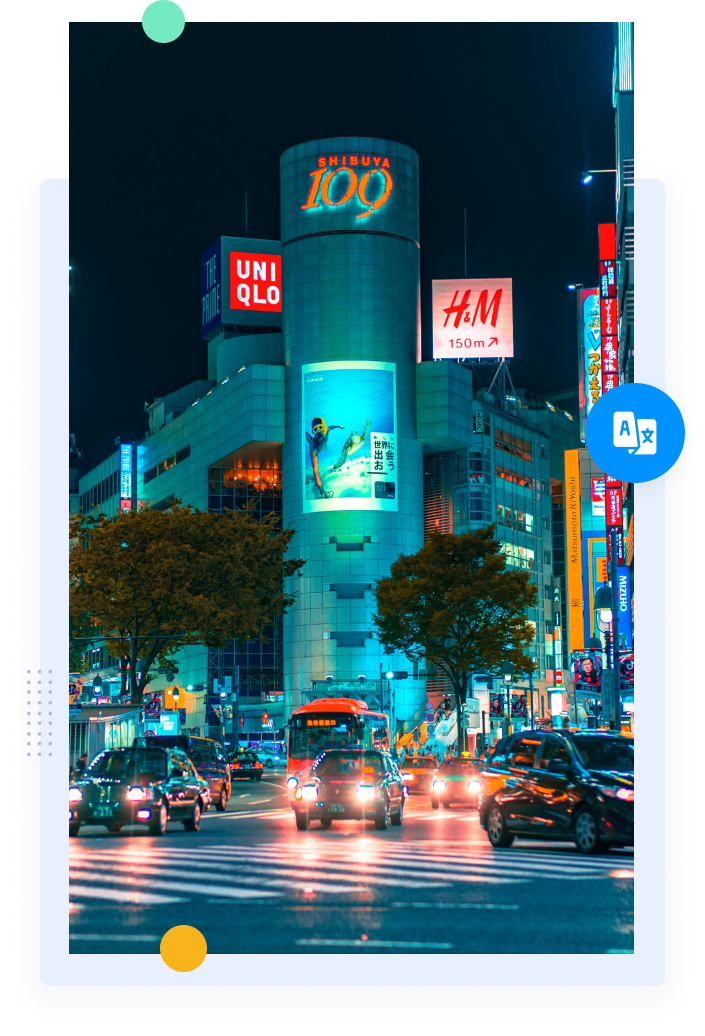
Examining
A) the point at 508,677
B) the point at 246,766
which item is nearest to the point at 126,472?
the point at 508,677

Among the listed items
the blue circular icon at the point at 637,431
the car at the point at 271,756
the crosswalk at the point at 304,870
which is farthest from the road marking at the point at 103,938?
the car at the point at 271,756

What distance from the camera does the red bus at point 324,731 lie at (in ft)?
158

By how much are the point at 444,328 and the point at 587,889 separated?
115 m

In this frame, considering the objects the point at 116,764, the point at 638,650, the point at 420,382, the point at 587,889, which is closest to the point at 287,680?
the point at 420,382

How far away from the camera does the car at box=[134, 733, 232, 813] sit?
38500 millimetres

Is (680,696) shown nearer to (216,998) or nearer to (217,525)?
(216,998)

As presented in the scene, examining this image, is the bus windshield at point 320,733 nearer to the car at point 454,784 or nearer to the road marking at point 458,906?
the car at point 454,784

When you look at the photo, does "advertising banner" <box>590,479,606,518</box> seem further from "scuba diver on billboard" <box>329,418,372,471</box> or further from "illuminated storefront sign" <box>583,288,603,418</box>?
"scuba diver on billboard" <box>329,418,372,471</box>

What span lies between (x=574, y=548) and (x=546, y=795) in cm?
13977

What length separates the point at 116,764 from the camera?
2667 cm

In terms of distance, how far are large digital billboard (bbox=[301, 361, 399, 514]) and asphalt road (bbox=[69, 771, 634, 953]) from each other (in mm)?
91797

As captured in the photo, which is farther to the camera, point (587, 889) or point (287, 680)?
point (287, 680)

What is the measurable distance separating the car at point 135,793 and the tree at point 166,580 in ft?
76.5

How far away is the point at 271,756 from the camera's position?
10019 centimetres
